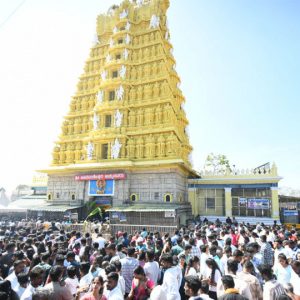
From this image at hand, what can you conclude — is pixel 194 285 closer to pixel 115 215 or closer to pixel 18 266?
pixel 18 266

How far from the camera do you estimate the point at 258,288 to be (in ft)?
14.1

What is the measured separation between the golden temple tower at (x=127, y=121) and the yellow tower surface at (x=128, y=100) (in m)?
0.10

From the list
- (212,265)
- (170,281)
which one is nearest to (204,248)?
(212,265)

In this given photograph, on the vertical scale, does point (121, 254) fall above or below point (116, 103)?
below

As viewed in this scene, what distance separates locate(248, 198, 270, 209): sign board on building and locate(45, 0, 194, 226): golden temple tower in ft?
22.8

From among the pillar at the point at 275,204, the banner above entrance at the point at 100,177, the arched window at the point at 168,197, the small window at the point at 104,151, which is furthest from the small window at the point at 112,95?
the pillar at the point at 275,204

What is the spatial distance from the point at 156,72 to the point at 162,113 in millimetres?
5169

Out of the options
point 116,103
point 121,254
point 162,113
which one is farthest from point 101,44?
point 121,254

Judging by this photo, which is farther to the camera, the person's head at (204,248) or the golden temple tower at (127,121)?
the golden temple tower at (127,121)

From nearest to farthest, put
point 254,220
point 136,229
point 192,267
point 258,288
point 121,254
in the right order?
point 258,288, point 192,267, point 121,254, point 136,229, point 254,220

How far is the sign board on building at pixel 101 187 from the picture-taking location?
24697 mm

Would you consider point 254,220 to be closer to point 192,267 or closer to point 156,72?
point 156,72

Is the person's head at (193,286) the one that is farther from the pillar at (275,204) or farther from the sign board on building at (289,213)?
the sign board on building at (289,213)

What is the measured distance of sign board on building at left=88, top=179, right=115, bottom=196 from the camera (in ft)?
81.0
